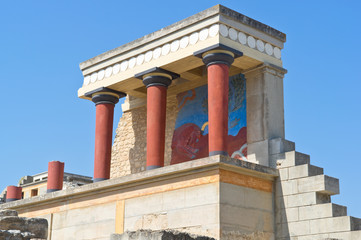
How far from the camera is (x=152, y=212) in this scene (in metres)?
13.7

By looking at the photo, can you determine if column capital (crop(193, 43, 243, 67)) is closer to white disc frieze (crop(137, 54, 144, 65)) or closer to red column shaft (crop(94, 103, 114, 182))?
white disc frieze (crop(137, 54, 144, 65))

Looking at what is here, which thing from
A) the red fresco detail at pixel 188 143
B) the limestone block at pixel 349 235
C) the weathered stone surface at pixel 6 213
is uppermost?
the red fresco detail at pixel 188 143

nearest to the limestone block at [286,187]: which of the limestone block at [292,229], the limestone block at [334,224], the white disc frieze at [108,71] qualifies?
the limestone block at [292,229]

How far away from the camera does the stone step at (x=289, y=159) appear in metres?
13.6

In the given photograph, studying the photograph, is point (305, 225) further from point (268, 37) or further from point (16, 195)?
point (16, 195)

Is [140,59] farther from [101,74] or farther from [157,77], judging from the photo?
[101,74]

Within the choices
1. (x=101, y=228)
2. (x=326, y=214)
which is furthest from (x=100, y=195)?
(x=326, y=214)

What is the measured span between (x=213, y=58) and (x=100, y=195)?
184 inches

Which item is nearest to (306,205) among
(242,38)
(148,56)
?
(242,38)

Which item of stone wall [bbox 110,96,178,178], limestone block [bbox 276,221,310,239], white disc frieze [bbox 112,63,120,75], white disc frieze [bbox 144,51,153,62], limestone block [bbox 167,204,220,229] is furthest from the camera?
stone wall [bbox 110,96,178,178]

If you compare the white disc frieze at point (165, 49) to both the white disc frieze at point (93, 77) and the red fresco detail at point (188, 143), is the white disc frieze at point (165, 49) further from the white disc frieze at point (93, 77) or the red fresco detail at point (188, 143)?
the white disc frieze at point (93, 77)

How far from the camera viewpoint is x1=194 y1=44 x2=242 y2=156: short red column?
13.6 m

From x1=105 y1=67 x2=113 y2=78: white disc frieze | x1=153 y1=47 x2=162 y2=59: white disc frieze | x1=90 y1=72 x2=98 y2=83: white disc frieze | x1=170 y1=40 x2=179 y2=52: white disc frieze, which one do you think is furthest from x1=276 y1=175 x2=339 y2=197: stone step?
x1=90 y1=72 x2=98 y2=83: white disc frieze

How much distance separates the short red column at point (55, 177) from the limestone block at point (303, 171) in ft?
26.4
